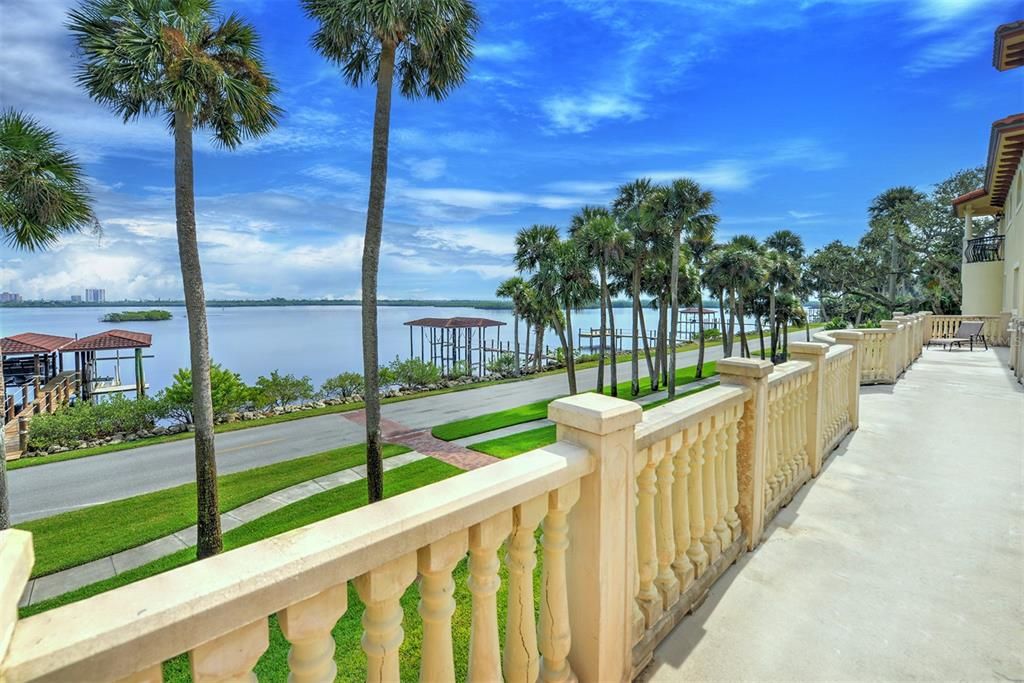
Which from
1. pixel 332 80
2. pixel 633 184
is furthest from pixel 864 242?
pixel 332 80

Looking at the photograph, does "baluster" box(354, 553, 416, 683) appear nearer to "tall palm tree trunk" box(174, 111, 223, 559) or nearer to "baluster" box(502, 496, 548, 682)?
"baluster" box(502, 496, 548, 682)

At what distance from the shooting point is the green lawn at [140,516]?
8.05 metres

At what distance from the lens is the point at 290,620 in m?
0.98

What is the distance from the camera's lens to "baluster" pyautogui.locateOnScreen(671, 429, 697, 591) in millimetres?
2363

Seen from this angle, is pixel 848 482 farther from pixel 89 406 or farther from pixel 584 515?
pixel 89 406

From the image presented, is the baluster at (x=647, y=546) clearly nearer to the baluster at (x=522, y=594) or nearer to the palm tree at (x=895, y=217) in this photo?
the baluster at (x=522, y=594)

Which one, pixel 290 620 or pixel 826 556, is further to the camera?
pixel 826 556

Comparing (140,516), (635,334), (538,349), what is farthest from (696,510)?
(538,349)

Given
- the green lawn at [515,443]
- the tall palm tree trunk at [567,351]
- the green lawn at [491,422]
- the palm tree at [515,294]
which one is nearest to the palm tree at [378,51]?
the green lawn at [515,443]

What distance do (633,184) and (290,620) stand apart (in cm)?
2782

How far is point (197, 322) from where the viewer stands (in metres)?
7.86

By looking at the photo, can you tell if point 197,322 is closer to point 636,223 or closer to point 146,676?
point 146,676

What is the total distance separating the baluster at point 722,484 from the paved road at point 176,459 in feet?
42.6

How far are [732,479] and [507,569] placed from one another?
1.76 meters
